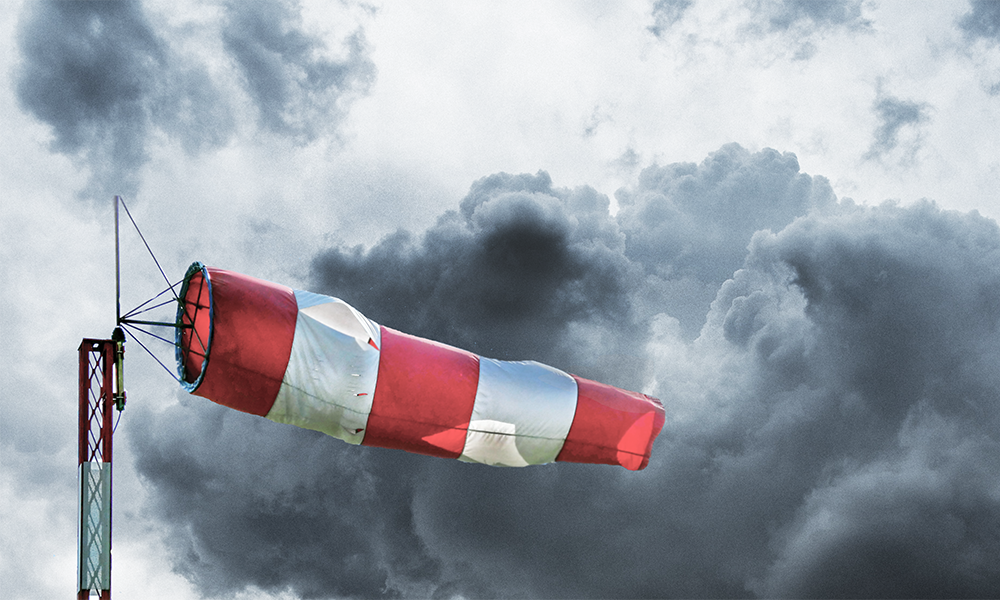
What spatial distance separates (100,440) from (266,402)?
3.33m

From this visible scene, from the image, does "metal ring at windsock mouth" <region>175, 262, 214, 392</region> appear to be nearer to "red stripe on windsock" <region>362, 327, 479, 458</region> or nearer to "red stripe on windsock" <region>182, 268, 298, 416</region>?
"red stripe on windsock" <region>182, 268, 298, 416</region>

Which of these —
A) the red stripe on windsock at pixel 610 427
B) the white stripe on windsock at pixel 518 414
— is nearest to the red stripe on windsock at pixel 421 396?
the white stripe on windsock at pixel 518 414

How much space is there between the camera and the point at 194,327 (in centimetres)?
1903

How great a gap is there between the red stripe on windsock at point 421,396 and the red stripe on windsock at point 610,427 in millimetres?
2757

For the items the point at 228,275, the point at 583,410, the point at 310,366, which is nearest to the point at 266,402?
the point at 310,366

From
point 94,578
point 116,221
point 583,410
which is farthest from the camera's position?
point 583,410

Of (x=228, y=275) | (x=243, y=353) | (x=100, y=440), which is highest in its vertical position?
(x=228, y=275)

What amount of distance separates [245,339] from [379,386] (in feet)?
9.74

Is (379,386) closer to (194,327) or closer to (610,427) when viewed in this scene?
(194,327)

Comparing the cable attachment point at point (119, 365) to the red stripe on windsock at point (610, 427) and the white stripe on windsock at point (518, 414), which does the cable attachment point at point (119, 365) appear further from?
the red stripe on windsock at point (610, 427)

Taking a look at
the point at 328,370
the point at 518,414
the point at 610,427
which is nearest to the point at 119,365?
the point at 328,370

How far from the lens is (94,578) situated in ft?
60.1

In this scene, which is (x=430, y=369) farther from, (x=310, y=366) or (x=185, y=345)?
(x=185, y=345)

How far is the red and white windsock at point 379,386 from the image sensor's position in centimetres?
1877
